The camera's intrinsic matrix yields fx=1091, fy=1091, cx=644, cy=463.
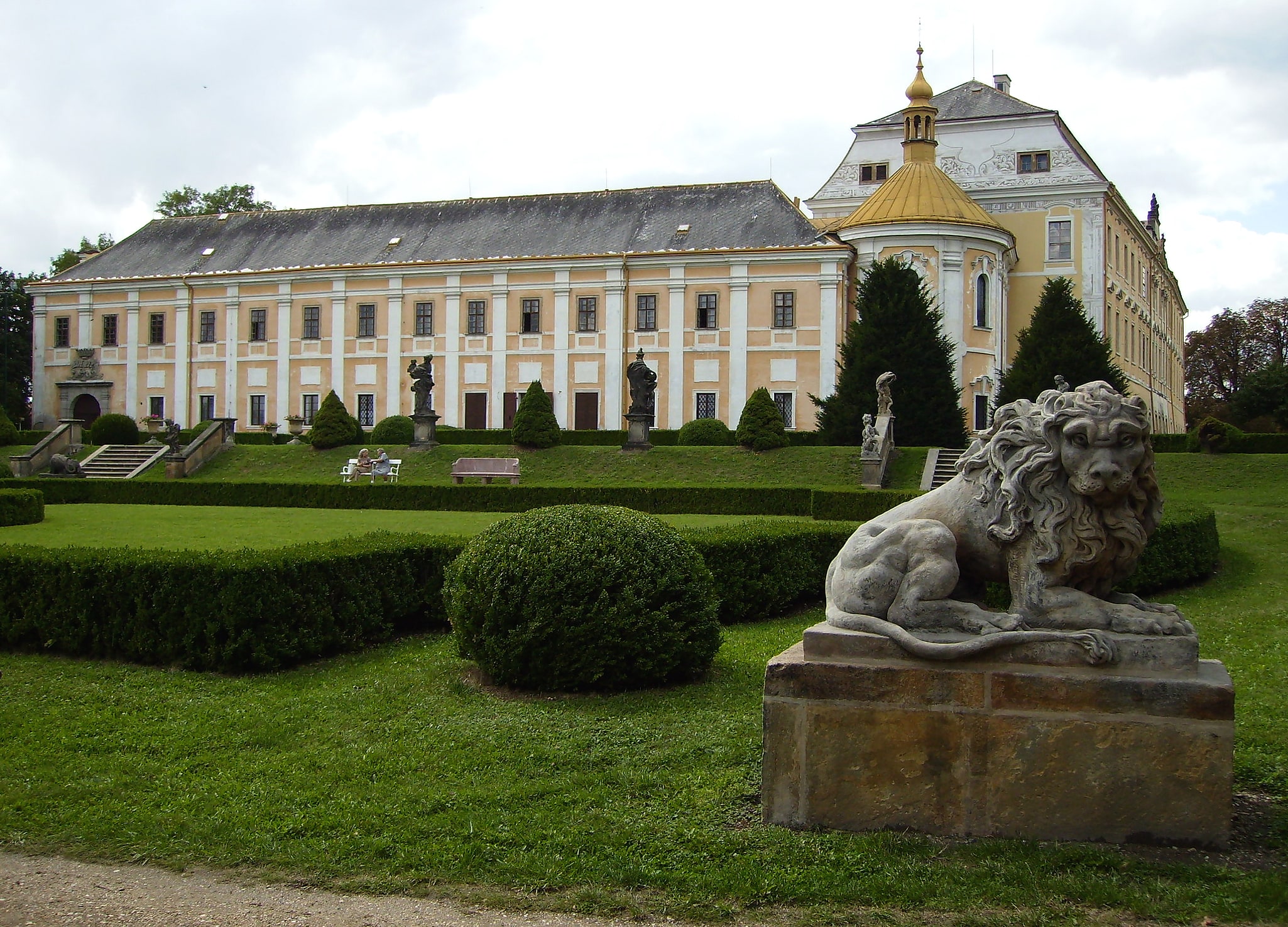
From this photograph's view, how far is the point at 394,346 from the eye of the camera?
42031 millimetres

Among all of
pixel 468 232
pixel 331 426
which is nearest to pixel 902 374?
pixel 331 426

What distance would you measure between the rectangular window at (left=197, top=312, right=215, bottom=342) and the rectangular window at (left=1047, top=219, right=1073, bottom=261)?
1302 inches

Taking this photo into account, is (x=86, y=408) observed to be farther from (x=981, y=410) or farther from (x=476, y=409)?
(x=981, y=410)

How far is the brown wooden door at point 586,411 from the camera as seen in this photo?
132 ft

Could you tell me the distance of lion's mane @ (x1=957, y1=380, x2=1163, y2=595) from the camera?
4770 millimetres

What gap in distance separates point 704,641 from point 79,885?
166 inches

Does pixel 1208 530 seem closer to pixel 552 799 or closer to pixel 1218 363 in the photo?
pixel 552 799

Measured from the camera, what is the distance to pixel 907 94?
135ft

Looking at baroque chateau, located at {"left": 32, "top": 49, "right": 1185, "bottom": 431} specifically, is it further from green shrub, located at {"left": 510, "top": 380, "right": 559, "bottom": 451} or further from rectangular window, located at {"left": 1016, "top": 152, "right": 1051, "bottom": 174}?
green shrub, located at {"left": 510, "top": 380, "right": 559, "bottom": 451}

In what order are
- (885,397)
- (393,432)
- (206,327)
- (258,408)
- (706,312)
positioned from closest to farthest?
(885,397), (393,432), (706,312), (258,408), (206,327)

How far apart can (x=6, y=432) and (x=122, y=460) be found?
5.74 metres

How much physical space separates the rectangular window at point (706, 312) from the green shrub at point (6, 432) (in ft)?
74.6

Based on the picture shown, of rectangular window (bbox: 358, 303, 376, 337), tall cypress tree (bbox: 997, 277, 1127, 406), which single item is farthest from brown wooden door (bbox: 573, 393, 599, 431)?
tall cypress tree (bbox: 997, 277, 1127, 406)

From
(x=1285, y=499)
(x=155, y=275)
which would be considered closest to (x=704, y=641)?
(x=1285, y=499)
